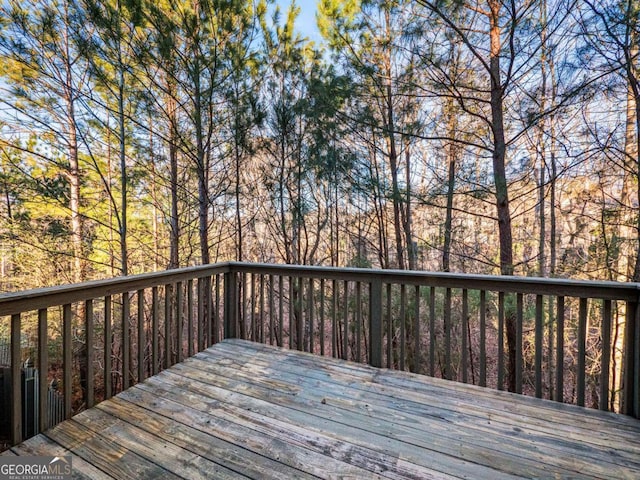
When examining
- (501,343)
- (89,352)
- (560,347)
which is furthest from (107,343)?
(560,347)

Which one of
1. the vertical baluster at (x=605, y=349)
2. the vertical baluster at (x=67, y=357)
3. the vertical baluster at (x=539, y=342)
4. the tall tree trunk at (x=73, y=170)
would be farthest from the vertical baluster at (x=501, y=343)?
the tall tree trunk at (x=73, y=170)

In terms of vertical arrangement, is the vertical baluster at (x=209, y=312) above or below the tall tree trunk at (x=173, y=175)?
below

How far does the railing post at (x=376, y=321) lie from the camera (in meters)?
2.63

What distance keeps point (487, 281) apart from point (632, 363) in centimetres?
98

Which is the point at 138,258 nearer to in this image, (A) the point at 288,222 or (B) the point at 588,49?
(A) the point at 288,222

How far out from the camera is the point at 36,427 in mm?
1691

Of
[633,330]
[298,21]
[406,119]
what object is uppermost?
[298,21]

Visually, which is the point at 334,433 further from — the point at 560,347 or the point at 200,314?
the point at 200,314

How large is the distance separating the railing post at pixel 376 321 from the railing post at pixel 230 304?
164cm

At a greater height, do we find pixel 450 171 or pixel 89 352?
pixel 450 171

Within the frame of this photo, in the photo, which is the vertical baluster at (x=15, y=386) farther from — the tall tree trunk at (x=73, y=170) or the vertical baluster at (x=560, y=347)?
the vertical baluster at (x=560, y=347)

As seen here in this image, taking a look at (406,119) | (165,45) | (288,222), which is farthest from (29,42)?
(406,119)

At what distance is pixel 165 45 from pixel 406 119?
3.48 metres

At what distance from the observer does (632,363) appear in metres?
1.90
